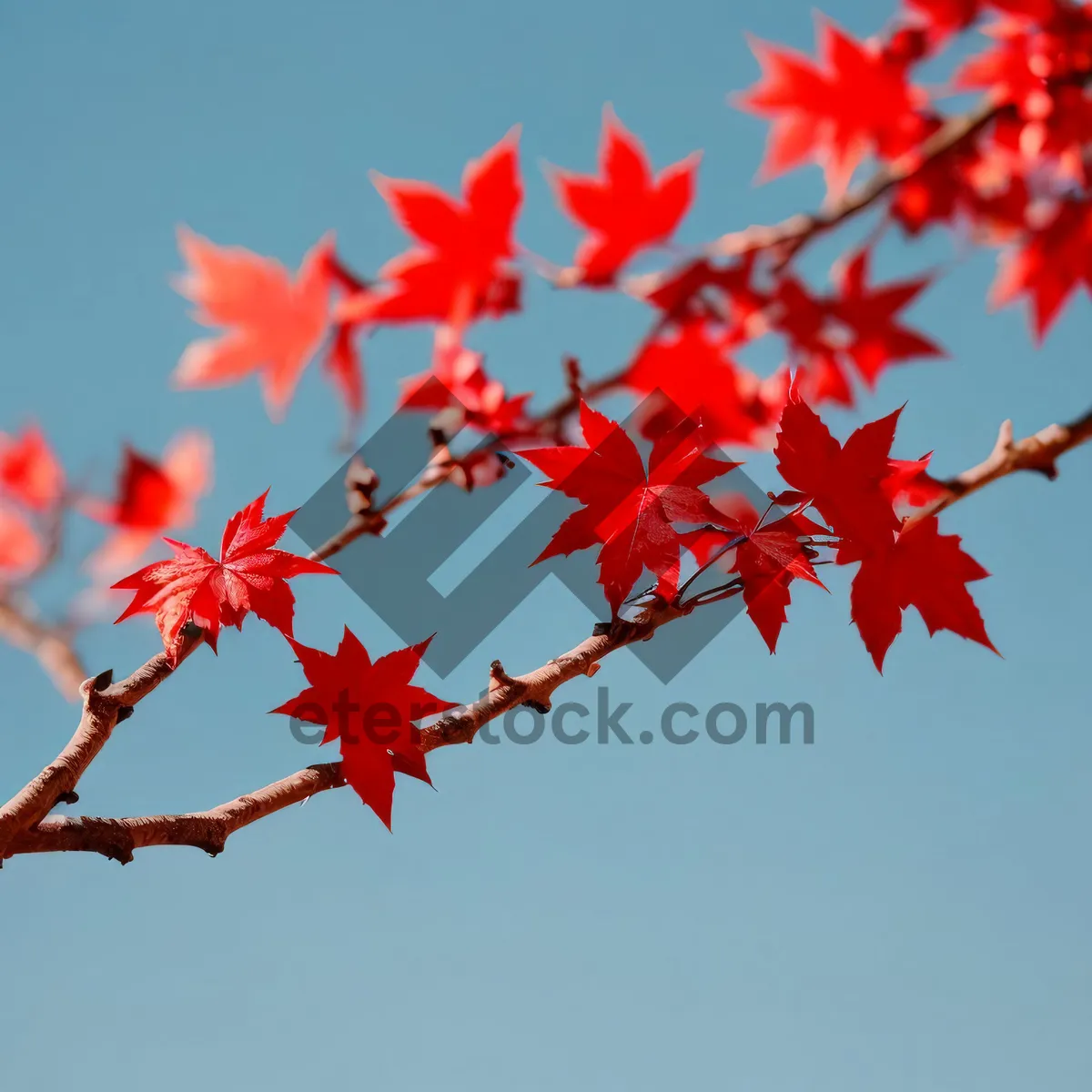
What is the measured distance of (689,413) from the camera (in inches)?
44.6

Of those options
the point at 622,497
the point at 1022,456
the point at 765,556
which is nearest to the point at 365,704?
the point at 622,497

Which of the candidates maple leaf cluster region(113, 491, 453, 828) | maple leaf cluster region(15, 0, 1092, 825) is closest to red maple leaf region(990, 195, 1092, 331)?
maple leaf cluster region(15, 0, 1092, 825)

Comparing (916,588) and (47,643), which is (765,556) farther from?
(47,643)

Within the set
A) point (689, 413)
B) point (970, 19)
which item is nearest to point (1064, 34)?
point (970, 19)

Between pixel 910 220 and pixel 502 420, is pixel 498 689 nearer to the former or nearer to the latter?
pixel 502 420

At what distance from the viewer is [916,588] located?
113cm

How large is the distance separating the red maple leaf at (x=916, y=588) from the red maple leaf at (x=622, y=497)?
21 centimetres

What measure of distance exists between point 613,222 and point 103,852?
0.87 m

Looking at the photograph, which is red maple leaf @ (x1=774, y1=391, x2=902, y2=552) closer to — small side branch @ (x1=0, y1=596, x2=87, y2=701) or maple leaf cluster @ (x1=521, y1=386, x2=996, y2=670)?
maple leaf cluster @ (x1=521, y1=386, x2=996, y2=670)

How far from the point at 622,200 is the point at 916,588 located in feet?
1.90

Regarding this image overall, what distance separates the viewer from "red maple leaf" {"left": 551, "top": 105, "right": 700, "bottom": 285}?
106 cm

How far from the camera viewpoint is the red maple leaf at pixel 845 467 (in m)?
1.08

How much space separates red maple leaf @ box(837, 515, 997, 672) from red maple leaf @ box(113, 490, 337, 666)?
64 cm

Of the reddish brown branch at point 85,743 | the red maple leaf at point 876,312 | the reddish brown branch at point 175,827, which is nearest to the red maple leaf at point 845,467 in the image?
the red maple leaf at point 876,312
